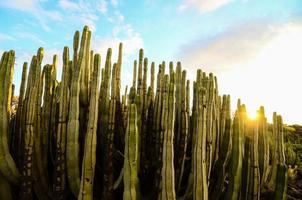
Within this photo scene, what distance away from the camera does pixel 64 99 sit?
167 inches

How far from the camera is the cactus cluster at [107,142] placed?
3.83 metres

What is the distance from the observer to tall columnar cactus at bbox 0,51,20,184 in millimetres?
4099

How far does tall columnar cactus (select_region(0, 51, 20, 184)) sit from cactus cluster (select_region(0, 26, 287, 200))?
0.04 feet

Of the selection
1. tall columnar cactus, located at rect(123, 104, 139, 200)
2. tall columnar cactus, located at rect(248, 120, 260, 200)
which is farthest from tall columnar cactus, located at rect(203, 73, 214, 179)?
tall columnar cactus, located at rect(123, 104, 139, 200)

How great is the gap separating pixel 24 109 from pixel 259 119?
124 inches

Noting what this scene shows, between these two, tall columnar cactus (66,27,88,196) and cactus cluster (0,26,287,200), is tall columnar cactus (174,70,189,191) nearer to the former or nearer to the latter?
cactus cluster (0,26,287,200)

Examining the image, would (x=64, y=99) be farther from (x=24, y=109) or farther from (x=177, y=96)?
(x=177, y=96)

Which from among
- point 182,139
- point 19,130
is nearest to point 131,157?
point 182,139

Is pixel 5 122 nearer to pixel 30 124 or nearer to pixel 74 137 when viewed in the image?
pixel 30 124

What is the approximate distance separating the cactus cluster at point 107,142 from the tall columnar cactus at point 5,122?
12 mm

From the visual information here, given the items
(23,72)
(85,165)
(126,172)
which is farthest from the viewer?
(23,72)

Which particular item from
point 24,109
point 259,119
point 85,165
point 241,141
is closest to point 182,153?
point 241,141

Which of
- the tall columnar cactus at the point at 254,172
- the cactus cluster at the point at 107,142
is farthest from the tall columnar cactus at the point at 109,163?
the tall columnar cactus at the point at 254,172

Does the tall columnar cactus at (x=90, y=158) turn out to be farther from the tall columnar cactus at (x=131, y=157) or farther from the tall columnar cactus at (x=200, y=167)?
the tall columnar cactus at (x=200, y=167)
